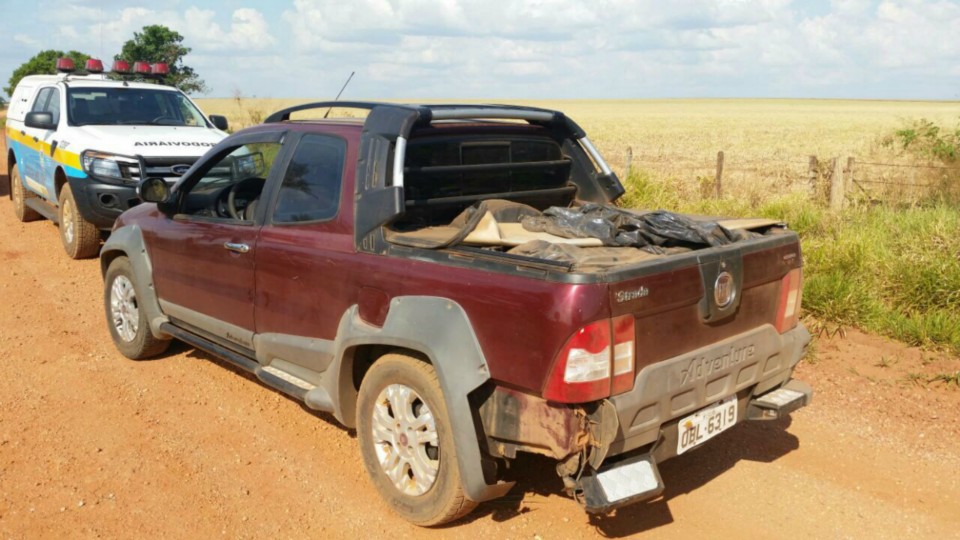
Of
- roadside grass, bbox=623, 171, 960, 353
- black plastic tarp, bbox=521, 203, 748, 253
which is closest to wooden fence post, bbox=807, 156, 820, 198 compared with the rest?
roadside grass, bbox=623, 171, 960, 353

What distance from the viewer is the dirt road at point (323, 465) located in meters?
3.83

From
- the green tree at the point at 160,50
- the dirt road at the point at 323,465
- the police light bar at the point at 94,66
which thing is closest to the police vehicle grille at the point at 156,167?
the dirt road at the point at 323,465

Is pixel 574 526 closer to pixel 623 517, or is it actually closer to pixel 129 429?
pixel 623 517

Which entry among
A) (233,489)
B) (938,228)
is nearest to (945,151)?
(938,228)

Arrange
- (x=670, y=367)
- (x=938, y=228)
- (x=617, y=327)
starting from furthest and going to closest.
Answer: (x=938, y=228), (x=670, y=367), (x=617, y=327)

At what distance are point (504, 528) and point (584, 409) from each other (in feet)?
3.19

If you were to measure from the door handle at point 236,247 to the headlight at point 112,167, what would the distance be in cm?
439

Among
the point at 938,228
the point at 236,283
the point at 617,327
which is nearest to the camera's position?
the point at 617,327

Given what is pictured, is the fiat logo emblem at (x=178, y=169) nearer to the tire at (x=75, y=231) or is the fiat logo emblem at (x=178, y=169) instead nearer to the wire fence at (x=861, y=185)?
the tire at (x=75, y=231)

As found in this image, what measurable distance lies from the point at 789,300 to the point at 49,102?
930cm

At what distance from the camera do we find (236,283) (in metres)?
4.74

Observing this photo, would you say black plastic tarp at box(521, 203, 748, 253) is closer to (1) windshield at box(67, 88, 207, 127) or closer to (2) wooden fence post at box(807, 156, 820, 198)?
(1) windshield at box(67, 88, 207, 127)

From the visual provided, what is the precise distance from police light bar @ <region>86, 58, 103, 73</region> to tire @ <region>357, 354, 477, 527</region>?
355 inches

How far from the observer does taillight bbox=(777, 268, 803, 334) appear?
13.2 ft
